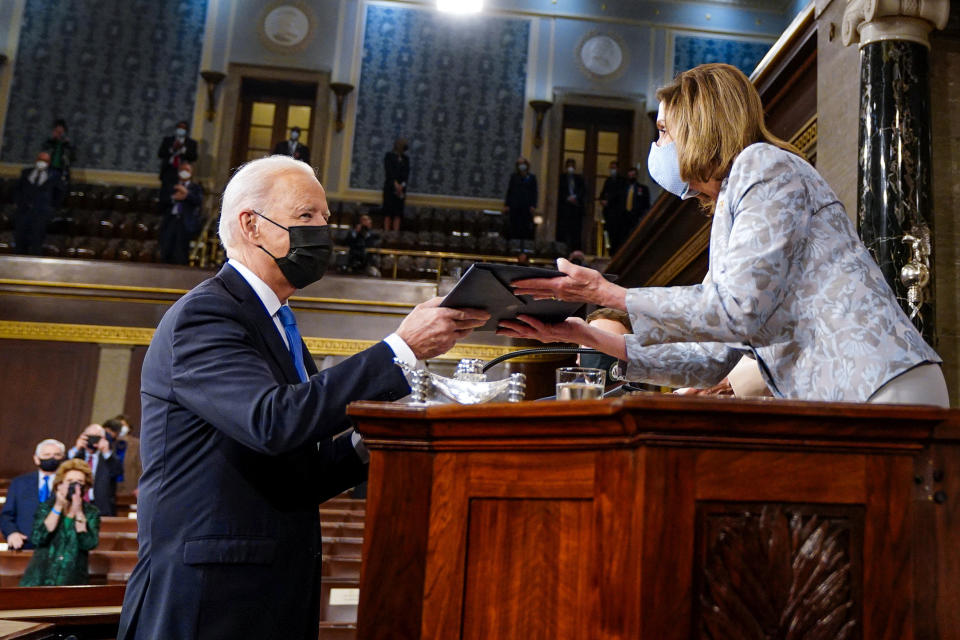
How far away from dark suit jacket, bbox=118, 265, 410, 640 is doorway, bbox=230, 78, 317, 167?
12.0m

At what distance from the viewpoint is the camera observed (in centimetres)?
503

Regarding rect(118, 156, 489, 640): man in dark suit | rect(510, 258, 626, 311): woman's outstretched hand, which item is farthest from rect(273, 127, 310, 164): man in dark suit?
rect(510, 258, 626, 311): woman's outstretched hand

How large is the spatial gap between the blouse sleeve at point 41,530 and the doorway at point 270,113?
29.1ft

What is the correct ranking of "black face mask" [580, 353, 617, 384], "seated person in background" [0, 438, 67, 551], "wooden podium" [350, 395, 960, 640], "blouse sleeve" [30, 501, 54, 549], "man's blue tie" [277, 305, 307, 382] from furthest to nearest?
1. "seated person in background" [0, 438, 67, 551]
2. "blouse sleeve" [30, 501, 54, 549]
3. "black face mask" [580, 353, 617, 384]
4. "man's blue tie" [277, 305, 307, 382]
5. "wooden podium" [350, 395, 960, 640]

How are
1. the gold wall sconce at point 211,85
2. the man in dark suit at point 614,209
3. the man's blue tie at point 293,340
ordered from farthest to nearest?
the gold wall sconce at point 211,85 → the man in dark suit at point 614,209 → the man's blue tie at point 293,340

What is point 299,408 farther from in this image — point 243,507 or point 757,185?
point 757,185

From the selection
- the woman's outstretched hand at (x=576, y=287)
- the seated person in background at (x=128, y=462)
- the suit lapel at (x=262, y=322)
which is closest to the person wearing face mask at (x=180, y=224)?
the seated person in background at (x=128, y=462)

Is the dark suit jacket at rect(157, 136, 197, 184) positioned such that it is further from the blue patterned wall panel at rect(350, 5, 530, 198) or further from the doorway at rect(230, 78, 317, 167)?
the blue patterned wall panel at rect(350, 5, 530, 198)

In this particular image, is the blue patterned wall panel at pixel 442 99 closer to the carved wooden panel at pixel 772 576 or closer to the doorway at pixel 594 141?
the doorway at pixel 594 141

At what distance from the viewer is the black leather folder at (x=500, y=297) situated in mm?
1400

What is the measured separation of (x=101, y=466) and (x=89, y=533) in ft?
6.92

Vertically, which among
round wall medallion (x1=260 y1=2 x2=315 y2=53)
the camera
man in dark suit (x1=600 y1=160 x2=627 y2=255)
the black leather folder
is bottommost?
the camera

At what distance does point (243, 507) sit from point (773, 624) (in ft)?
2.79

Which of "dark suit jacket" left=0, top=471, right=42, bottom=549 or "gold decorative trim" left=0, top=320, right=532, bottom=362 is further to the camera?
"gold decorative trim" left=0, top=320, right=532, bottom=362
